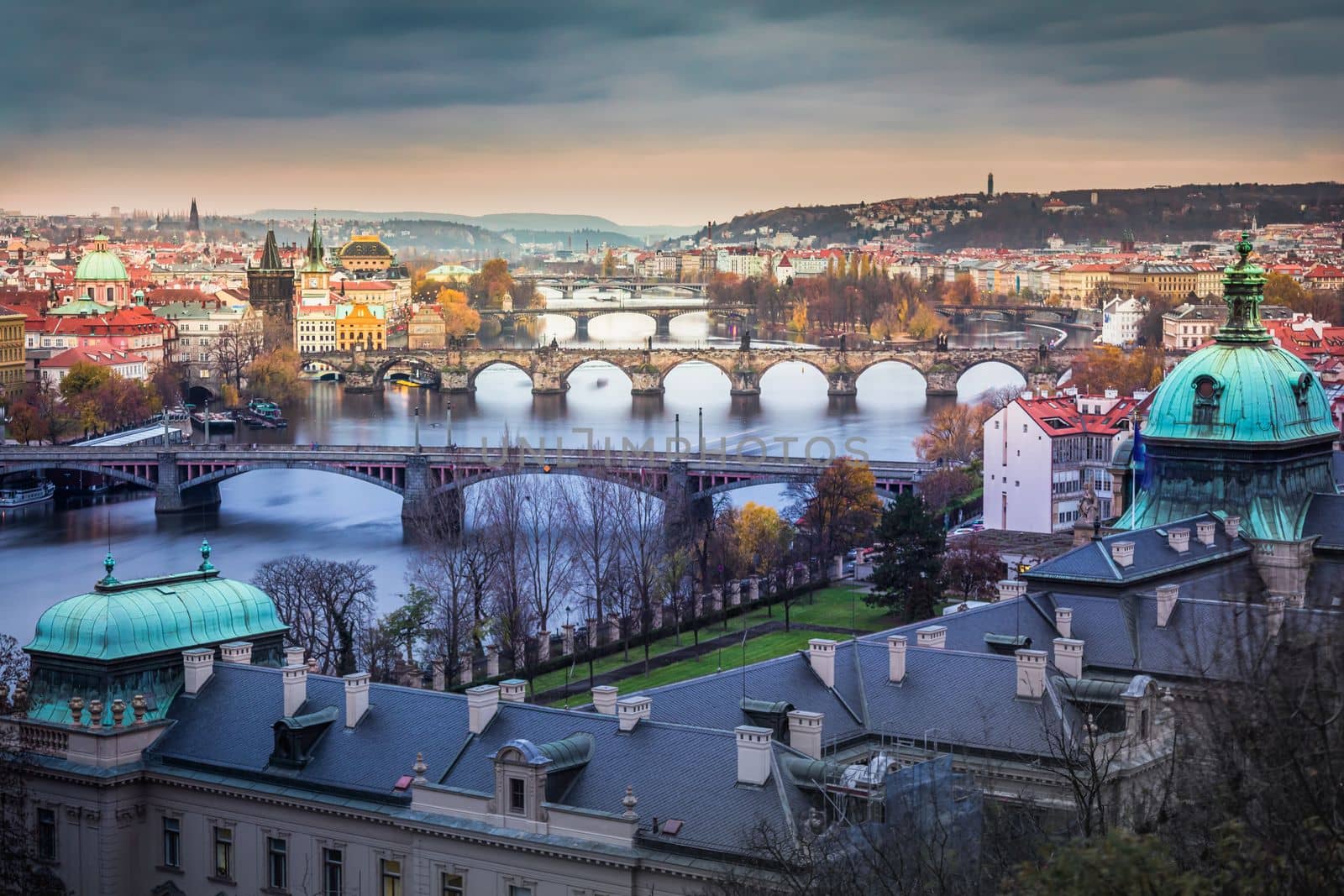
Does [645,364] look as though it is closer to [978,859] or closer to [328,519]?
[328,519]

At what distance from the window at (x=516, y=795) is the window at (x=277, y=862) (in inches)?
107

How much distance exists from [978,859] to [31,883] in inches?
330

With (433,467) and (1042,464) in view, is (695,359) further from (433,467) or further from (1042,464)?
(1042,464)

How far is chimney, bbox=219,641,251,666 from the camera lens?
21.0m

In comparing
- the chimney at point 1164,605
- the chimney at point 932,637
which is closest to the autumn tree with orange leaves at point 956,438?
the chimney at point 1164,605

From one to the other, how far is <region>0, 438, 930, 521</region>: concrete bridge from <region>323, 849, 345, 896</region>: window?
29413 millimetres

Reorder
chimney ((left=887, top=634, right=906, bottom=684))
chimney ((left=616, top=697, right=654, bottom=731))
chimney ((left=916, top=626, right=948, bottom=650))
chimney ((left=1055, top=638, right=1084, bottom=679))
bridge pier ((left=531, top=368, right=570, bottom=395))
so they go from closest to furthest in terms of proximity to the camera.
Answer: chimney ((left=616, top=697, right=654, bottom=731)) → chimney ((left=887, top=634, right=906, bottom=684)) → chimney ((left=1055, top=638, right=1084, bottom=679)) → chimney ((left=916, top=626, right=948, bottom=650)) → bridge pier ((left=531, top=368, right=570, bottom=395))

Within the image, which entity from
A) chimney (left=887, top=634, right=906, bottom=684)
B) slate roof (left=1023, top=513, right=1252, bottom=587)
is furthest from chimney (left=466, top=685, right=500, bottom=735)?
slate roof (left=1023, top=513, right=1252, bottom=587)

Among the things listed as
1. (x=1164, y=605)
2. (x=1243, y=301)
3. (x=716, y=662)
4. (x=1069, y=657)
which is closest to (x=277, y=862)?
(x=1069, y=657)

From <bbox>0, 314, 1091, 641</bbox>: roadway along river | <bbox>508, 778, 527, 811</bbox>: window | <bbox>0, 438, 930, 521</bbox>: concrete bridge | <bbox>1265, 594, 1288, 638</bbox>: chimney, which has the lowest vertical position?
<bbox>0, 314, 1091, 641</bbox>: roadway along river

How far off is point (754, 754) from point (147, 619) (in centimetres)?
704

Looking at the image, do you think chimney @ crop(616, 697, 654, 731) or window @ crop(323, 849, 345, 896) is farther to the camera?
window @ crop(323, 849, 345, 896)

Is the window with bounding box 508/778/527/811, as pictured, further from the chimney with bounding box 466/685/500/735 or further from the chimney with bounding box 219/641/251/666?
the chimney with bounding box 219/641/251/666

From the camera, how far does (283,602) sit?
34875mm
